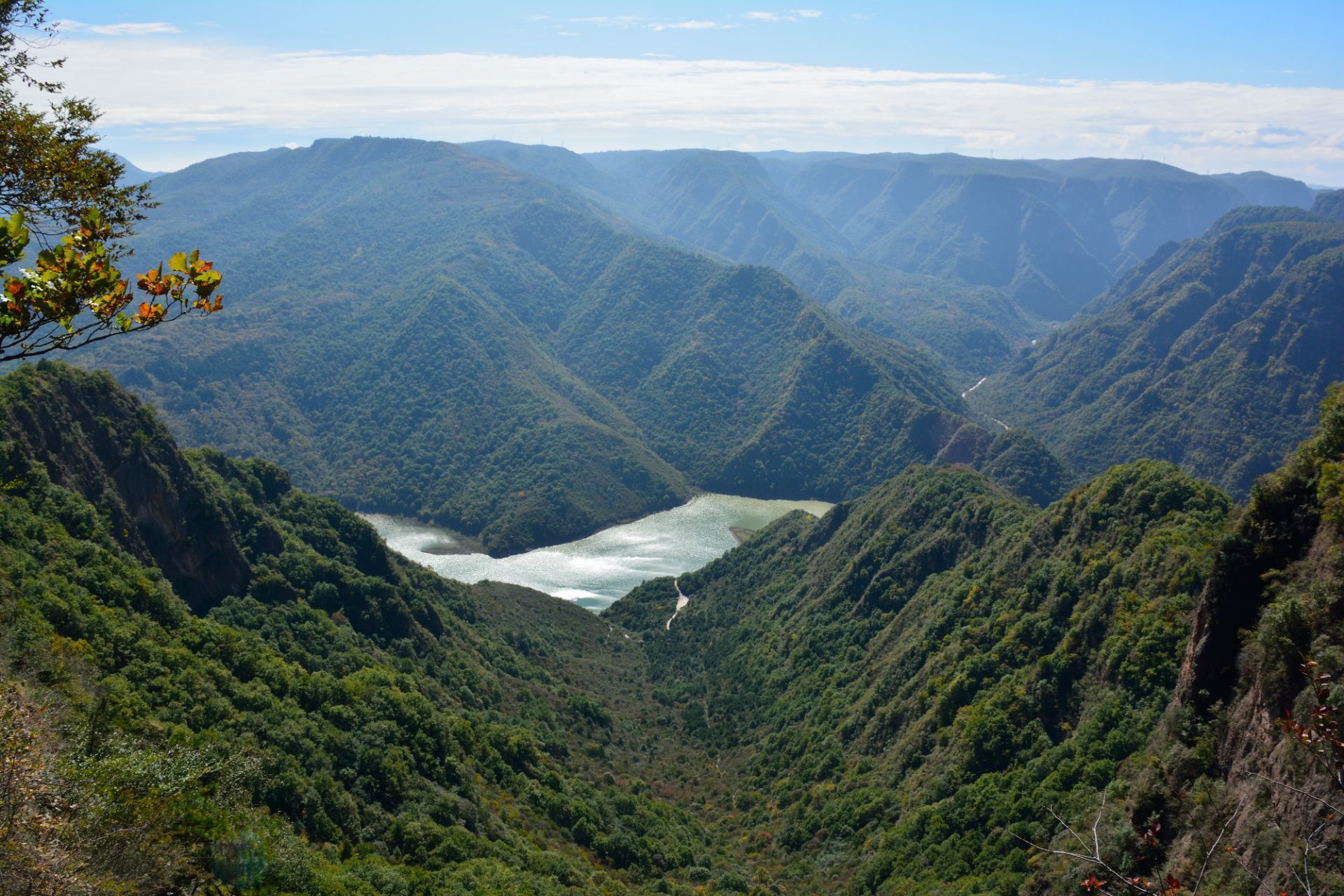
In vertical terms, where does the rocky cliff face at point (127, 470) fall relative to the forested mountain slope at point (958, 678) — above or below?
above

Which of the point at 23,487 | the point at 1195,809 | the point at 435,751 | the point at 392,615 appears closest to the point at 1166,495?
the point at 1195,809

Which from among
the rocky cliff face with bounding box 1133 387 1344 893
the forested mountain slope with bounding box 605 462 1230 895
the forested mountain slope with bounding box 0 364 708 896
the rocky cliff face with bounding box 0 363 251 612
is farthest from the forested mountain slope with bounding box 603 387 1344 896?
the rocky cliff face with bounding box 0 363 251 612

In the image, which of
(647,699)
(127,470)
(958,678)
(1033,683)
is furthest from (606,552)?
(1033,683)

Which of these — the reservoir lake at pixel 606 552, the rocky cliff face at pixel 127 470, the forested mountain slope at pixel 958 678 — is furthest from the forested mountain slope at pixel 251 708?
the reservoir lake at pixel 606 552

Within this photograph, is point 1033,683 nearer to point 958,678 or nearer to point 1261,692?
point 958,678

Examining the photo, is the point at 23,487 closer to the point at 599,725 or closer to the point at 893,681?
the point at 599,725

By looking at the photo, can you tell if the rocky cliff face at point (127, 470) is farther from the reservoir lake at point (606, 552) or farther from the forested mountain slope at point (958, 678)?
the reservoir lake at point (606, 552)
